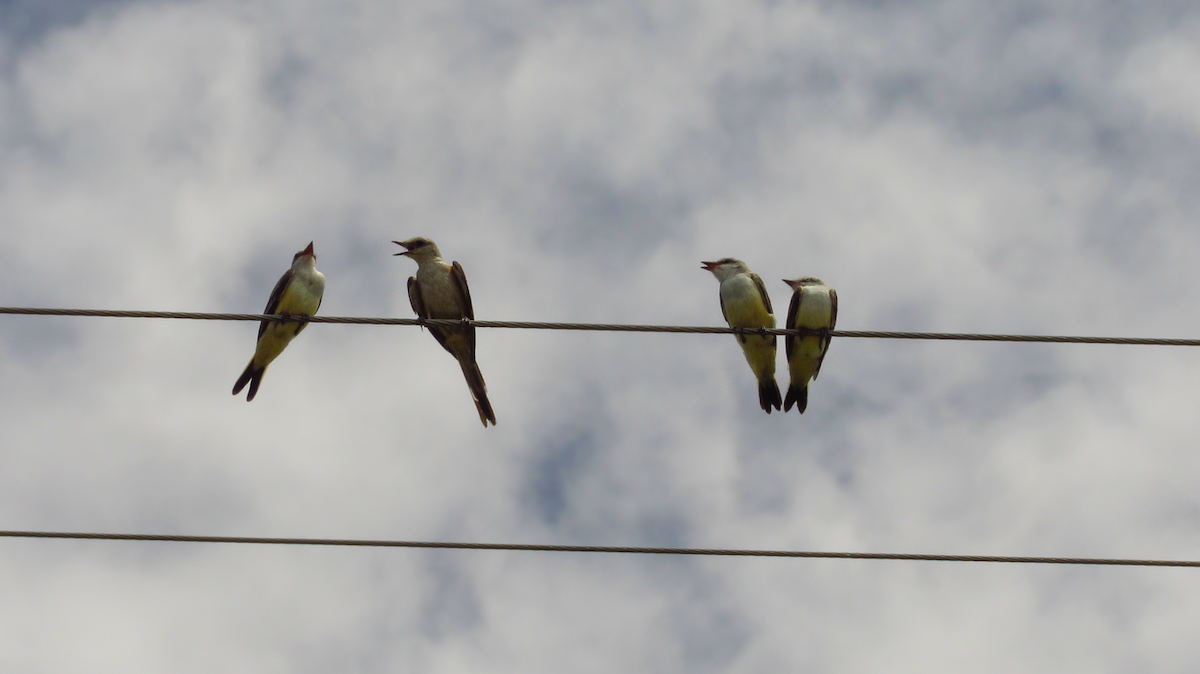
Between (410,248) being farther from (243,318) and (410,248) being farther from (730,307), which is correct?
(243,318)

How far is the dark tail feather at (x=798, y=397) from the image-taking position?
10492mm

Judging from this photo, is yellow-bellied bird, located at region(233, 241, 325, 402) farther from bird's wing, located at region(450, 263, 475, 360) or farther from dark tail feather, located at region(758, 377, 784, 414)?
dark tail feather, located at region(758, 377, 784, 414)

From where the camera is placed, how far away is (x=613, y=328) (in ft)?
19.8

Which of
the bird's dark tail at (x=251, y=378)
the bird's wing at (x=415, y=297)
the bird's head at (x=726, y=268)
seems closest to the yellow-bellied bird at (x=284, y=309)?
the bird's dark tail at (x=251, y=378)

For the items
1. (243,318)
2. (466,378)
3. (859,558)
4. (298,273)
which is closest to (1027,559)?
(859,558)

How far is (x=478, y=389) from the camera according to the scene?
33.6ft

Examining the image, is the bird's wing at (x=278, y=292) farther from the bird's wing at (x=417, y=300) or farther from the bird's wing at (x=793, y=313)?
the bird's wing at (x=793, y=313)

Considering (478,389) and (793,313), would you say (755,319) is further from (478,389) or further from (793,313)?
(478,389)

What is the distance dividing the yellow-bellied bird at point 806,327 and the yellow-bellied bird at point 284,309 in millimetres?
4546

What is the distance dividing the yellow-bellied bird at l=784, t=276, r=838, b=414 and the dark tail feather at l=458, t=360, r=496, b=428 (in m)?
2.84

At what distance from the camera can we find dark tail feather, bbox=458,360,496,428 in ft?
32.9

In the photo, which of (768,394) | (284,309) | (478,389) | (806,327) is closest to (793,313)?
(806,327)

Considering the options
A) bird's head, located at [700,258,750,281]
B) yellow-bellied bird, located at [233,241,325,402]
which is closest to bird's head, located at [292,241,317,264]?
yellow-bellied bird, located at [233,241,325,402]

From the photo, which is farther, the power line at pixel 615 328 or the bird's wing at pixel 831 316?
the bird's wing at pixel 831 316
